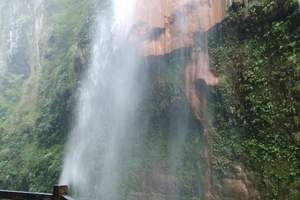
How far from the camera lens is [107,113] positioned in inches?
484

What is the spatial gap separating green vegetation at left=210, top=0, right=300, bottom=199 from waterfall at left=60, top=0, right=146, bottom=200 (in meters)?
3.04

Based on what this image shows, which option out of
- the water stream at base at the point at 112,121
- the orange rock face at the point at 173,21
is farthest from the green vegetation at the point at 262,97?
the water stream at base at the point at 112,121

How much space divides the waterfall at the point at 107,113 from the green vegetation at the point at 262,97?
3036 millimetres

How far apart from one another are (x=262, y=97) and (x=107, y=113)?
5.70m

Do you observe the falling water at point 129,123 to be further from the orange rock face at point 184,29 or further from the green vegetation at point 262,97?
the green vegetation at point 262,97

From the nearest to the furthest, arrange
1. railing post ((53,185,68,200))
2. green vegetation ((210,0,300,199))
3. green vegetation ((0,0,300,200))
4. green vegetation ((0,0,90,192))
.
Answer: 1. railing post ((53,185,68,200))
2. green vegetation ((210,0,300,199))
3. green vegetation ((0,0,300,200))
4. green vegetation ((0,0,90,192))

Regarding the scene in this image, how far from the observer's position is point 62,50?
1845 cm

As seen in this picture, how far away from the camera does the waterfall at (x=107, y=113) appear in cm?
1124

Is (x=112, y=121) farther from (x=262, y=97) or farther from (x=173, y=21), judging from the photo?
(x=262, y=97)

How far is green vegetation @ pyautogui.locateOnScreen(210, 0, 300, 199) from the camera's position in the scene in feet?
26.0

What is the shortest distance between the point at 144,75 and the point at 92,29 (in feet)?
13.5

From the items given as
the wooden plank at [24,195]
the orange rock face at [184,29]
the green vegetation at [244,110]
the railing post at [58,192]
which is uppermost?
the orange rock face at [184,29]

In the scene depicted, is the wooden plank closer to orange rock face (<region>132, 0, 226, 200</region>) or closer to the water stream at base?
orange rock face (<region>132, 0, 226, 200</region>)

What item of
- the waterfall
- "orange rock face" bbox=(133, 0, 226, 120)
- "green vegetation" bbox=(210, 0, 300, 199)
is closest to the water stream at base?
the waterfall
